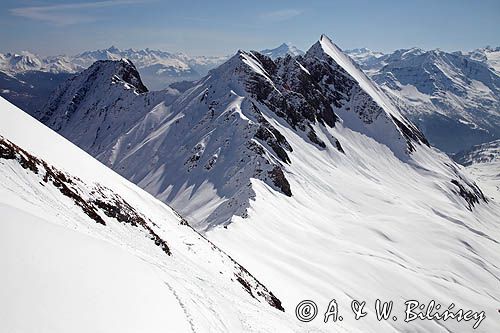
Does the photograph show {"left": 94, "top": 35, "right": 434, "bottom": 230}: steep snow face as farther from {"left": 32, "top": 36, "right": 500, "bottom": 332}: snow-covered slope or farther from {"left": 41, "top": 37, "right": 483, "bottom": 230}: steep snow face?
{"left": 32, "top": 36, "right": 500, "bottom": 332}: snow-covered slope

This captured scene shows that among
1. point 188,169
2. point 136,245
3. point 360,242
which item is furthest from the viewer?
point 188,169

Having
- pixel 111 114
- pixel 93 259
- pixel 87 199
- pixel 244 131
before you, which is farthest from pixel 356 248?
pixel 111 114

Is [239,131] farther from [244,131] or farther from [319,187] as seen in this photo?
[319,187]

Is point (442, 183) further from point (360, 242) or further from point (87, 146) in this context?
point (87, 146)

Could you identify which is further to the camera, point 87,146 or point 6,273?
point 87,146

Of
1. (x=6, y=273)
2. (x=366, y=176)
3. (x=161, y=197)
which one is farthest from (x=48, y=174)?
(x=366, y=176)

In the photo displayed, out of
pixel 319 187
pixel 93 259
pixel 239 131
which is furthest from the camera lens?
pixel 239 131

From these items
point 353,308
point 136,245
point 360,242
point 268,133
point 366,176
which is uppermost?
point 366,176

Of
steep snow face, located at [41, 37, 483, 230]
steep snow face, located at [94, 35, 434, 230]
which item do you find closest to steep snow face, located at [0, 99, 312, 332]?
steep snow face, located at [94, 35, 434, 230]

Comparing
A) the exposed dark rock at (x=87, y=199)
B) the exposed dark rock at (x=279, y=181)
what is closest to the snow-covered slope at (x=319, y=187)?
the exposed dark rock at (x=279, y=181)
